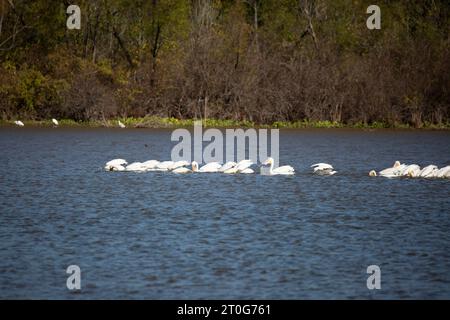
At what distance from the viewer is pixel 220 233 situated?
55.0 feet

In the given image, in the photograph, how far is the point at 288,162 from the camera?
31.7m

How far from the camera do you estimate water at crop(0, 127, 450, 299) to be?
1277 centimetres

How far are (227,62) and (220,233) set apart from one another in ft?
127

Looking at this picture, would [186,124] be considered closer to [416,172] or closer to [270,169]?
[270,169]

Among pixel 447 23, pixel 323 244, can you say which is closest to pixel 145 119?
pixel 447 23

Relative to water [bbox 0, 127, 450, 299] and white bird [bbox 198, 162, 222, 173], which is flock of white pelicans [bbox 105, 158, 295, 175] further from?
water [bbox 0, 127, 450, 299]

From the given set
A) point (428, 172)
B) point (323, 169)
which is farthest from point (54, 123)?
point (428, 172)

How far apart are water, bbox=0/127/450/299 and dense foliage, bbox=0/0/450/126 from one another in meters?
21.5

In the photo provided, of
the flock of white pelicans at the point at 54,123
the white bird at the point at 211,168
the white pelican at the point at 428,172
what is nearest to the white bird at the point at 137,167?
the white bird at the point at 211,168

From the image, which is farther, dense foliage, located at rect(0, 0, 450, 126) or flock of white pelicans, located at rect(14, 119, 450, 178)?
dense foliage, located at rect(0, 0, 450, 126)

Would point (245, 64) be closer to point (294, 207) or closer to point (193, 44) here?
point (193, 44)

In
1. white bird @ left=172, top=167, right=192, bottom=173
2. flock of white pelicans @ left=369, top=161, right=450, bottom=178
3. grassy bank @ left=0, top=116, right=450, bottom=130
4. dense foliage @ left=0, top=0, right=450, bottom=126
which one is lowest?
grassy bank @ left=0, top=116, right=450, bottom=130

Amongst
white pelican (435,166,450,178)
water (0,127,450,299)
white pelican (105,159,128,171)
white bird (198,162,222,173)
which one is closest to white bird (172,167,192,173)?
white bird (198,162,222,173)
